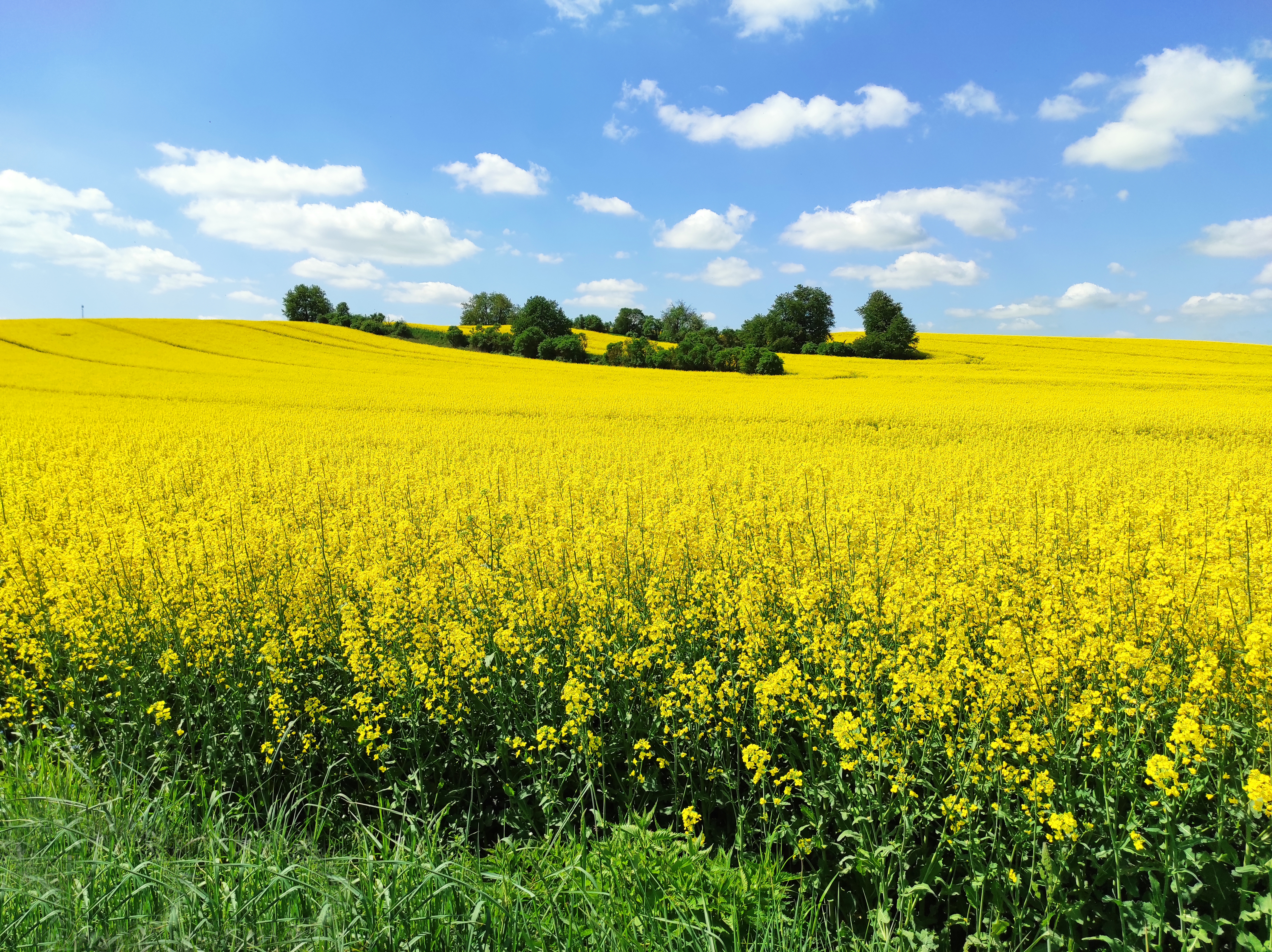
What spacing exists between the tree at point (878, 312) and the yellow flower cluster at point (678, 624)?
2232 inches

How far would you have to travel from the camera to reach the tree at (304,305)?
76.2m

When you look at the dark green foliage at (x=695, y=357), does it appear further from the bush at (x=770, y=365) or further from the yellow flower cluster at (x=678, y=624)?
the yellow flower cluster at (x=678, y=624)

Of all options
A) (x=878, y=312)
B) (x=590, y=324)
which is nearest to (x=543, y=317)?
(x=590, y=324)

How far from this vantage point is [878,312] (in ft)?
208

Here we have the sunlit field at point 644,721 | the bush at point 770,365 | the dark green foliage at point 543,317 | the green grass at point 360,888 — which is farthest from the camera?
the dark green foliage at point 543,317

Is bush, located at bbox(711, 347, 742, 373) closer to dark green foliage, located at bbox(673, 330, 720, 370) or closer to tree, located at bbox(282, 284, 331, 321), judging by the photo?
dark green foliage, located at bbox(673, 330, 720, 370)

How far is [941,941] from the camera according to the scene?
249cm

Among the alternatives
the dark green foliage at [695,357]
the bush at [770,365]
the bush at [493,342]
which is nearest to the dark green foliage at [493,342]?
the bush at [493,342]

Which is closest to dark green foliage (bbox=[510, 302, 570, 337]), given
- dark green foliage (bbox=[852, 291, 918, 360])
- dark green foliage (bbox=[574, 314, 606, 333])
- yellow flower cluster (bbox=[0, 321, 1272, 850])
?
dark green foliage (bbox=[574, 314, 606, 333])

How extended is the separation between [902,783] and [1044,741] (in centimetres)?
63

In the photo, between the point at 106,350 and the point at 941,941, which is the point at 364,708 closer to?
the point at 941,941

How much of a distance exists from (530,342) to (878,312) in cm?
3528

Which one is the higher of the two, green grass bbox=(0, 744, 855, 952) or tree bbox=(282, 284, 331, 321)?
tree bbox=(282, 284, 331, 321)

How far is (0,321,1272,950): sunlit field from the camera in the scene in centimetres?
241
